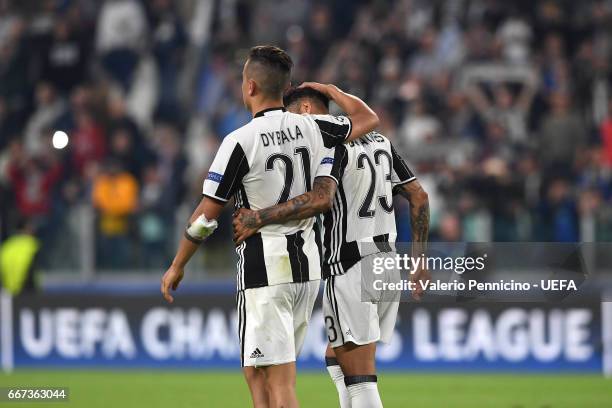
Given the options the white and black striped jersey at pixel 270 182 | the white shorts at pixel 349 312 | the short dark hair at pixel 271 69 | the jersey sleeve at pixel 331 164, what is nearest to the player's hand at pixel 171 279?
the white and black striped jersey at pixel 270 182

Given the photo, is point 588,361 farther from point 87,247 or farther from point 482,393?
point 87,247

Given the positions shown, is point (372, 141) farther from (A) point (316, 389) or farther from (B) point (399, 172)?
(A) point (316, 389)

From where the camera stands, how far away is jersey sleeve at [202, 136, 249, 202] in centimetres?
682

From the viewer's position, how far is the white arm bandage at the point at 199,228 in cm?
682

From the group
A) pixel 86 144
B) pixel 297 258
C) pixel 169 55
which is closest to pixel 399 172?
pixel 297 258

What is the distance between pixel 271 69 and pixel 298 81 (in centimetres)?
977

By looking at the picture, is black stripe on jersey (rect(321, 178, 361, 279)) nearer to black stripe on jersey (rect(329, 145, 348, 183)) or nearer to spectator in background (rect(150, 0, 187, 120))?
black stripe on jersey (rect(329, 145, 348, 183))

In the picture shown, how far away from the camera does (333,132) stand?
7.25 m

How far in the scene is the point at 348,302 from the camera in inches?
301

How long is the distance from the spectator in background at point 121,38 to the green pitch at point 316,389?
5.10 metres

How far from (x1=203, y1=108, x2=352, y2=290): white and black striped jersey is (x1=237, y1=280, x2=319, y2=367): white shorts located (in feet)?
0.19

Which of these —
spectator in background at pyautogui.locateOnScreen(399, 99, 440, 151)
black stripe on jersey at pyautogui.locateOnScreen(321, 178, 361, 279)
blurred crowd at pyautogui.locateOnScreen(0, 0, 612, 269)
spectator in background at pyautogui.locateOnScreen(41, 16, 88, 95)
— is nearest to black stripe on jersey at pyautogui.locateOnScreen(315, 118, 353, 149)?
black stripe on jersey at pyautogui.locateOnScreen(321, 178, 361, 279)

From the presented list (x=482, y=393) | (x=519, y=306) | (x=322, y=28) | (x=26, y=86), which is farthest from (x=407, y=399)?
(x=26, y=86)

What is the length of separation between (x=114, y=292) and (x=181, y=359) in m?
1.15
